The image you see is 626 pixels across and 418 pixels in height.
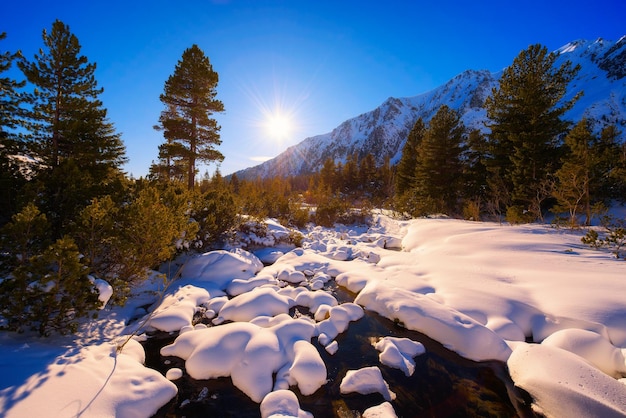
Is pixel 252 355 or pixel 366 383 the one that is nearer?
pixel 366 383

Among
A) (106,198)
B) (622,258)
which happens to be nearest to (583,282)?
(622,258)

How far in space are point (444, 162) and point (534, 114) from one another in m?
7.36

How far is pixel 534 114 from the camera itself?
15.7 meters

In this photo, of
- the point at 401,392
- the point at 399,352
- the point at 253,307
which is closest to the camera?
the point at 401,392

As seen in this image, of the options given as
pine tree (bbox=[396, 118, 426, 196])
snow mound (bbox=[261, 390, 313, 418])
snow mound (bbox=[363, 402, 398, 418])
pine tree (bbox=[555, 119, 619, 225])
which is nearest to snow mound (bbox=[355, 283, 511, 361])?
snow mound (bbox=[363, 402, 398, 418])

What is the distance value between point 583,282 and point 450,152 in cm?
1875

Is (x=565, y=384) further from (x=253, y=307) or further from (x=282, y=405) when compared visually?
(x=253, y=307)

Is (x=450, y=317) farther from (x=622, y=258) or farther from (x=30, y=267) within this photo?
(x=30, y=267)

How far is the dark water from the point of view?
3.54m

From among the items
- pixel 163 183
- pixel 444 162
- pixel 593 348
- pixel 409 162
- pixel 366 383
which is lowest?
pixel 366 383

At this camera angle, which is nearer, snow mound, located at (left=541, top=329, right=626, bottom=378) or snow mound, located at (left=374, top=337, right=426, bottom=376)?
snow mound, located at (left=541, top=329, right=626, bottom=378)

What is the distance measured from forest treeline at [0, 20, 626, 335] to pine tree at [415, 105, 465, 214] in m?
0.10

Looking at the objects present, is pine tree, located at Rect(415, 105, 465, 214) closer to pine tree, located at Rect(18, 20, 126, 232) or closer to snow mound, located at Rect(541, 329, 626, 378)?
snow mound, located at Rect(541, 329, 626, 378)

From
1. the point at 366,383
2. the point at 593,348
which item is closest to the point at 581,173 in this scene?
the point at 593,348
